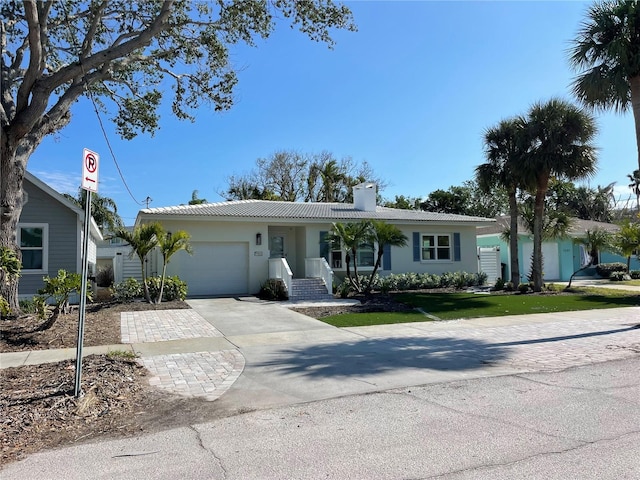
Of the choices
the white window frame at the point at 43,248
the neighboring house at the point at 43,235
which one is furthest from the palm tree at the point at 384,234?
the white window frame at the point at 43,248

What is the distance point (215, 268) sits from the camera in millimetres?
18656

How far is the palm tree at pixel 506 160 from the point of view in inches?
765

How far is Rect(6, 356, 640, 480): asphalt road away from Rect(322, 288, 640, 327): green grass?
6476 millimetres

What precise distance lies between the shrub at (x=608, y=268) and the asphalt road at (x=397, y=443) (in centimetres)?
2611

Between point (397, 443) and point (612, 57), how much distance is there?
1210 cm

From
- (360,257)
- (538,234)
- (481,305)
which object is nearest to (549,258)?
(538,234)

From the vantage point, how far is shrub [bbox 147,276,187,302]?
15898mm

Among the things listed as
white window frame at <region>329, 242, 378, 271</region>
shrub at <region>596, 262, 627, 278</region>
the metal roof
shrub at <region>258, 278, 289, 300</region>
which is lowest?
shrub at <region>258, 278, 289, 300</region>

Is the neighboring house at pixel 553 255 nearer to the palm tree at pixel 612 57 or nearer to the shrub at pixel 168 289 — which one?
the palm tree at pixel 612 57

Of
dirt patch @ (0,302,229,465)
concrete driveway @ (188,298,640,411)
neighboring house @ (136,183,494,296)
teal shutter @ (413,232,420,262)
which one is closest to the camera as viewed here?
dirt patch @ (0,302,229,465)

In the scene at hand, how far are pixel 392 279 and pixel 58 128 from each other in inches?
525

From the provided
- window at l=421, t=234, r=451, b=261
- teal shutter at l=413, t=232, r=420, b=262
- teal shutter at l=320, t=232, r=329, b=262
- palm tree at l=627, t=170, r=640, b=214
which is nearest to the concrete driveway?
teal shutter at l=320, t=232, r=329, b=262

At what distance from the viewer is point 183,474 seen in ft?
12.2

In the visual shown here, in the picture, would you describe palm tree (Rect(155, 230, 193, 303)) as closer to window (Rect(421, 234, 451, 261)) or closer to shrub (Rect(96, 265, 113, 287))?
window (Rect(421, 234, 451, 261))
